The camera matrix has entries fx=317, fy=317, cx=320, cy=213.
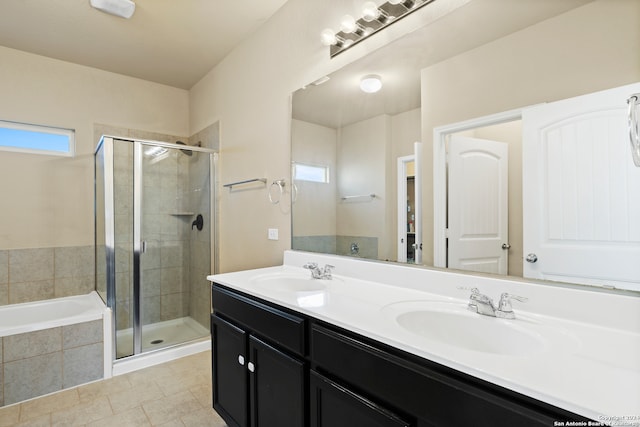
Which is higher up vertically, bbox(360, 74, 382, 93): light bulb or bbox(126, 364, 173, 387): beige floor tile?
bbox(360, 74, 382, 93): light bulb

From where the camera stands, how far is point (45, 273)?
298cm

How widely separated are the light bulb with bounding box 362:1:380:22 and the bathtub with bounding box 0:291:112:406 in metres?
2.79

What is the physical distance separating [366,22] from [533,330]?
5.36 ft

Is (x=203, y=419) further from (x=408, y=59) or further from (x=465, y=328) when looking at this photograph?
(x=408, y=59)

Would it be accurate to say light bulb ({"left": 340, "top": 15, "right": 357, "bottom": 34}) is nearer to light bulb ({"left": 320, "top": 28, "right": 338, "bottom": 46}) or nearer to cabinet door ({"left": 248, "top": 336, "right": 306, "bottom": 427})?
light bulb ({"left": 320, "top": 28, "right": 338, "bottom": 46})

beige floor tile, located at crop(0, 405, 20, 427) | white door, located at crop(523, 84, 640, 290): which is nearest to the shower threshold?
beige floor tile, located at crop(0, 405, 20, 427)

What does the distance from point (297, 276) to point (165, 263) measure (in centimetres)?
182

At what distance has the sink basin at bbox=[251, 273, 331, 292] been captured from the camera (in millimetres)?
1792

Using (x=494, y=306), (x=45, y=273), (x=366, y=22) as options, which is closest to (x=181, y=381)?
(x=45, y=273)

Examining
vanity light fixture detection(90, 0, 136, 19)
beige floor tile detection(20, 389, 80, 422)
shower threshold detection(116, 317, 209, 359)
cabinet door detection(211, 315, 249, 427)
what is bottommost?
beige floor tile detection(20, 389, 80, 422)

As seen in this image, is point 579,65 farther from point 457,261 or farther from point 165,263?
point 165,263

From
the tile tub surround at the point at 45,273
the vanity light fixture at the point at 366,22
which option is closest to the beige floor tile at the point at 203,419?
the tile tub surround at the point at 45,273

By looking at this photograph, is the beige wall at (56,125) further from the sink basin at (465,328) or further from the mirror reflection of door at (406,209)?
the sink basin at (465,328)

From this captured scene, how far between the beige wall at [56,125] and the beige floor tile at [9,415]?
56.7 inches
